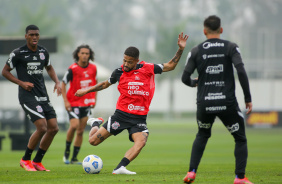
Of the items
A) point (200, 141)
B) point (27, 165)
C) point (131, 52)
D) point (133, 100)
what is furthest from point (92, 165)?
point (200, 141)

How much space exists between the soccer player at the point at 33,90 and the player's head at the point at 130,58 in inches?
73.1

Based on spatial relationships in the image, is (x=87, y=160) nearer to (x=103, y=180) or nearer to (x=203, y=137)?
(x=103, y=180)

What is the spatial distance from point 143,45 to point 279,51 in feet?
105

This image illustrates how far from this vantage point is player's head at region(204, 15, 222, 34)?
823cm

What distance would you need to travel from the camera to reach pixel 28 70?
10.9 metres

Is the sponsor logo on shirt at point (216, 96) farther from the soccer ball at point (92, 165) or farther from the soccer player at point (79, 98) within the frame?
the soccer player at point (79, 98)

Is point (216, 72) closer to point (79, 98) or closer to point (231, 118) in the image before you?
point (231, 118)

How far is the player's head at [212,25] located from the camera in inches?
324

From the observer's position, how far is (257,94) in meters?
60.2

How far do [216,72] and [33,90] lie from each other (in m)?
4.09

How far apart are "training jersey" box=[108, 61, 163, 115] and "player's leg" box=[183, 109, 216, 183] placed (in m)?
2.05

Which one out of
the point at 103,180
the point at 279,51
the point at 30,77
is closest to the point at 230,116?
the point at 103,180

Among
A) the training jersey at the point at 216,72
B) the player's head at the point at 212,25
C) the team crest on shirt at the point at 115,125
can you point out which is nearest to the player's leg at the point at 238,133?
the training jersey at the point at 216,72

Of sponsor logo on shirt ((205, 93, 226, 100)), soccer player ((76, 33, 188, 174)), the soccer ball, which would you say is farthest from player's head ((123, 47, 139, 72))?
sponsor logo on shirt ((205, 93, 226, 100))
